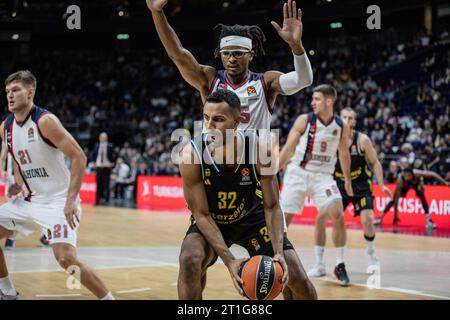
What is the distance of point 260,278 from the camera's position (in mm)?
4316

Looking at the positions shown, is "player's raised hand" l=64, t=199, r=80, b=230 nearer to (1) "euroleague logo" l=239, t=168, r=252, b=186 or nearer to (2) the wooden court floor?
(2) the wooden court floor

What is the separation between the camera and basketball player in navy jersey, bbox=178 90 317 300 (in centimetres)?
464

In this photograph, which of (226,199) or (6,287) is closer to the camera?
(226,199)

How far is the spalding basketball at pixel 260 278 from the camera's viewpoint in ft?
14.2

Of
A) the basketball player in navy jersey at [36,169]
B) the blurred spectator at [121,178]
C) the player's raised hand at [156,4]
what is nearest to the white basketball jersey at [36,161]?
the basketball player in navy jersey at [36,169]

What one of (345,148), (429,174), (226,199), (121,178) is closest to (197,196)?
(226,199)

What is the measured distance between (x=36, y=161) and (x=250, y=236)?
2.31 m

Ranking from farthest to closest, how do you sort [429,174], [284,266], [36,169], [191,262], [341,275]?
[429,174] → [341,275] → [36,169] → [191,262] → [284,266]

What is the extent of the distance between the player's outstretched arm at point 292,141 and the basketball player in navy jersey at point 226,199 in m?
2.95

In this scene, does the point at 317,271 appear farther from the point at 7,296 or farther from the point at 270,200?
the point at 7,296

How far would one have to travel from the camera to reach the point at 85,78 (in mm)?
32281

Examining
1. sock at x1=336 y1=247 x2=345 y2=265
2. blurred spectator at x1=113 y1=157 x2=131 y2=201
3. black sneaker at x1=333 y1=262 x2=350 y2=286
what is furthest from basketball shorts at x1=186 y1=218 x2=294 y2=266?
blurred spectator at x1=113 y1=157 x2=131 y2=201

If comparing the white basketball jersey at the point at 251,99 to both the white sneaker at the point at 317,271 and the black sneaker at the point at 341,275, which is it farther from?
the white sneaker at the point at 317,271

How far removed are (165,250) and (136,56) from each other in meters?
23.3
